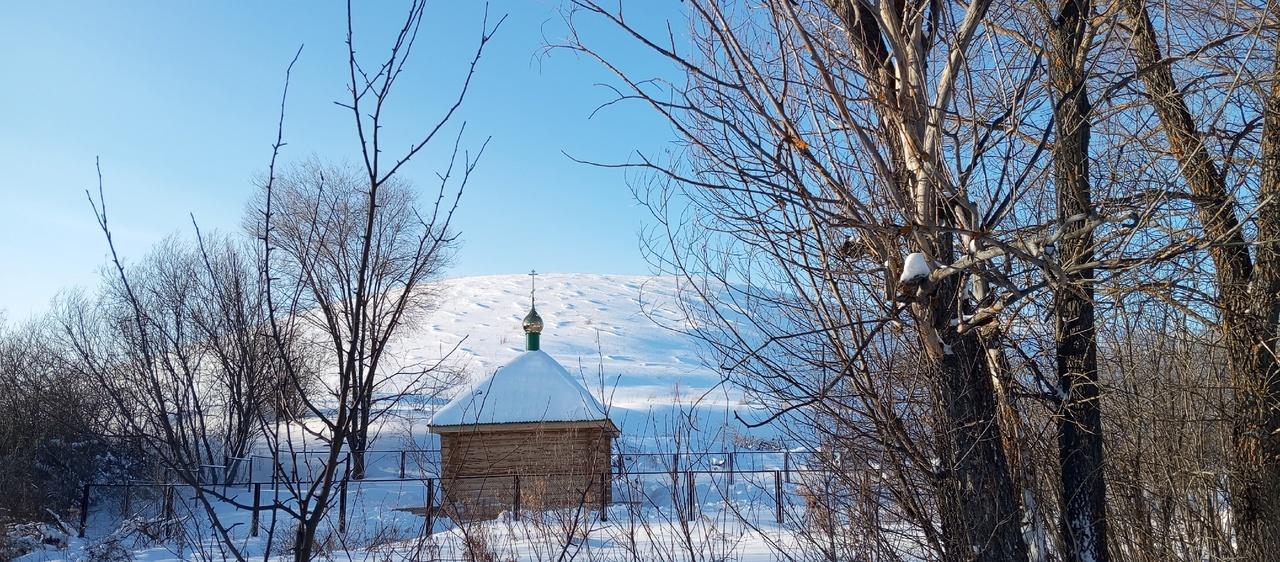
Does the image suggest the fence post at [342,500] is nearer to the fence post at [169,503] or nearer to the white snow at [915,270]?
the fence post at [169,503]

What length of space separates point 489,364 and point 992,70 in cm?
4148

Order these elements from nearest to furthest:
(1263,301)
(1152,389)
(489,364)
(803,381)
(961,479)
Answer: (961,479), (803,381), (1263,301), (1152,389), (489,364)

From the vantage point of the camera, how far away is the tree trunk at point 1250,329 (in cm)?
546

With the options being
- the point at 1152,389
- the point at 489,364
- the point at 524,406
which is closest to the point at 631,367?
the point at 489,364

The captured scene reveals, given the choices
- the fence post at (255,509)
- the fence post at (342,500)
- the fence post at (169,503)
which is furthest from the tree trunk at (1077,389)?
the fence post at (169,503)

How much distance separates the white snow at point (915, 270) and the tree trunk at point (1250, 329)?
2985 millimetres

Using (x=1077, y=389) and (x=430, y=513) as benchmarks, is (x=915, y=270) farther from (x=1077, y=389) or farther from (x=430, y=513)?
(x=430, y=513)

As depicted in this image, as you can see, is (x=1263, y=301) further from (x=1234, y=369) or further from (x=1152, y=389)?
(x=1152, y=389)

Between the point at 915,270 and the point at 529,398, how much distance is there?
54.6 feet

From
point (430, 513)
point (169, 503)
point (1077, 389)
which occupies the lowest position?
point (169, 503)

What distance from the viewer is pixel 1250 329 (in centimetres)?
556

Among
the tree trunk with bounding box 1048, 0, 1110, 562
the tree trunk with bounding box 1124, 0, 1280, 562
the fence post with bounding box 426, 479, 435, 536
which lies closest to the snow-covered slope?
the fence post with bounding box 426, 479, 435, 536

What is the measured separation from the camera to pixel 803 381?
446 cm

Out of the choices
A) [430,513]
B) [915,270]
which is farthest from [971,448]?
[430,513]
